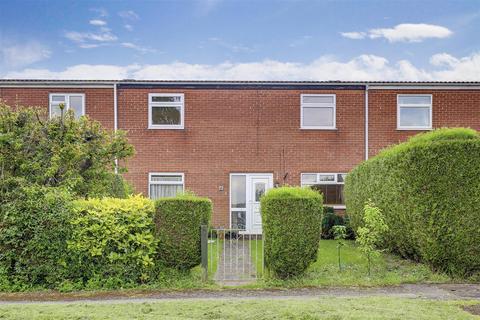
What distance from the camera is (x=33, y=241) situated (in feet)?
26.2

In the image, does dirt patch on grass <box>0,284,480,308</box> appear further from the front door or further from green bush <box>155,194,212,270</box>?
the front door

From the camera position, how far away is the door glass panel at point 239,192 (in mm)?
16484

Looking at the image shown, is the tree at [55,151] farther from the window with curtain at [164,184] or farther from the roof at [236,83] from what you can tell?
the roof at [236,83]

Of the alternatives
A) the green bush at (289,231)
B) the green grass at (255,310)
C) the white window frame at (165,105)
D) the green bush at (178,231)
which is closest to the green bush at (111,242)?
the green bush at (178,231)

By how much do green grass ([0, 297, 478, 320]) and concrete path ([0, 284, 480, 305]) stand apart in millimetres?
930

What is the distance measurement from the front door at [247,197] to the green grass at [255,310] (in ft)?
32.2

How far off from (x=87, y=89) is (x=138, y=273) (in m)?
9.85

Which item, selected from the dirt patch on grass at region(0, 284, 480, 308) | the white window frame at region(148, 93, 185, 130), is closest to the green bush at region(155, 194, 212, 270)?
the dirt patch on grass at region(0, 284, 480, 308)

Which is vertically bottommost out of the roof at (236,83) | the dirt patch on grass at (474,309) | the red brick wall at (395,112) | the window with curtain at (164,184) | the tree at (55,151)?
the dirt patch on grass at (474,309)

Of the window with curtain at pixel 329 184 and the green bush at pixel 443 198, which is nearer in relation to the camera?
the green bush at pixel 443 198

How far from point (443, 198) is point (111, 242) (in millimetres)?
5717

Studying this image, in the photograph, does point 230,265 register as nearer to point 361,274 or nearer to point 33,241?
point 361,274

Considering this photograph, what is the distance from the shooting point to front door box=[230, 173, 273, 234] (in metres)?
16.4

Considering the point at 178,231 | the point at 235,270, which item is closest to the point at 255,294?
the point at 178,231
